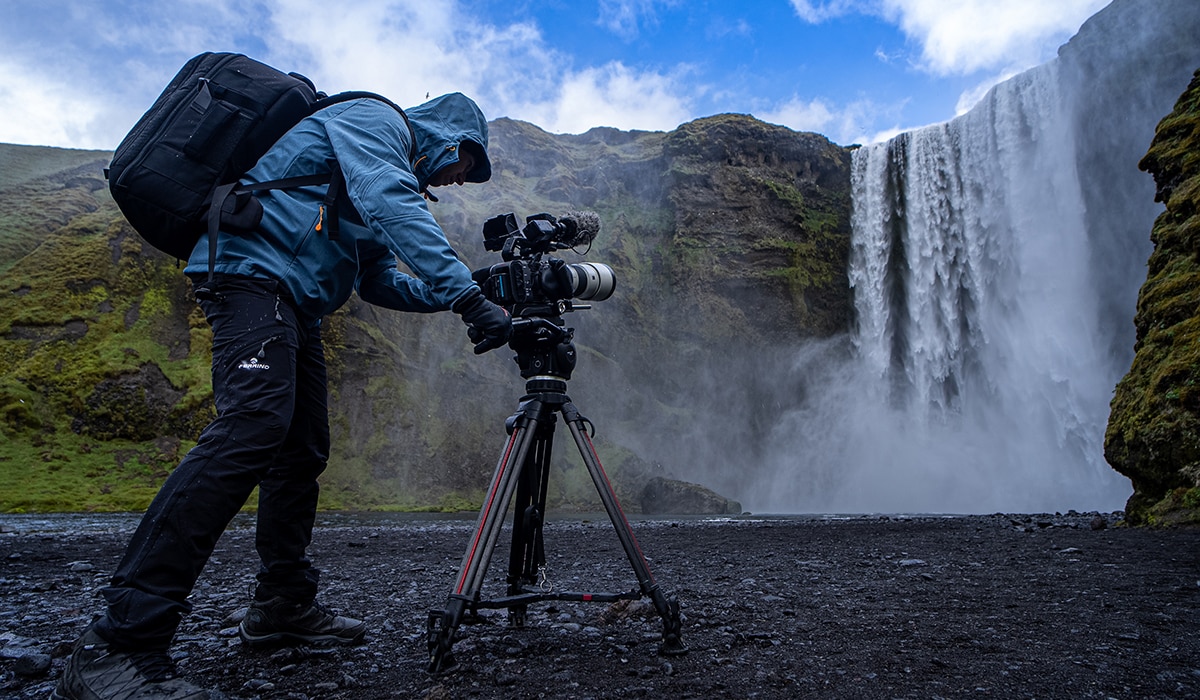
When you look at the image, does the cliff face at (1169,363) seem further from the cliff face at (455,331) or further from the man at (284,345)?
the cliff face at (455,331)

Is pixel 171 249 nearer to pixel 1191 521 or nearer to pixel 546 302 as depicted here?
pixel 546 302

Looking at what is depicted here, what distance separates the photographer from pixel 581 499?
1234 inches

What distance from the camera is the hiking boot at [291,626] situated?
3.45 metres

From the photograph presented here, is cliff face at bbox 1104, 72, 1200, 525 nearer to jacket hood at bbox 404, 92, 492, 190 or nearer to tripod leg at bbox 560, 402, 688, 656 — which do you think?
tripod leg at bbox 560, 402, 688, 656

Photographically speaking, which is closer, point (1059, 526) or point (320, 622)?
point (320, 622)

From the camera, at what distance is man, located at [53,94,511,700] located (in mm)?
2430

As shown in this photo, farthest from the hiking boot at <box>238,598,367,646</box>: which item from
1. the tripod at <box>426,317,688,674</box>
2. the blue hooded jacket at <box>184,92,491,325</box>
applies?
the blue hooded jacket at <box>184,92,491,325</box>

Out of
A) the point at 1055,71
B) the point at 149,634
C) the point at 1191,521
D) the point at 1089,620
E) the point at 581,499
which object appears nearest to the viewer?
the point at 149,634

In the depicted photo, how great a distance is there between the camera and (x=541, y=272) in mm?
3588

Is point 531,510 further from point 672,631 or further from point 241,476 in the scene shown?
point 241,476

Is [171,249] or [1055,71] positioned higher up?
[1055,71]

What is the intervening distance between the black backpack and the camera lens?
1.20m

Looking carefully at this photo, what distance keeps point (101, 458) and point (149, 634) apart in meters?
33.5

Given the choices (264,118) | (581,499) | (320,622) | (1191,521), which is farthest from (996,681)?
(581,499)
